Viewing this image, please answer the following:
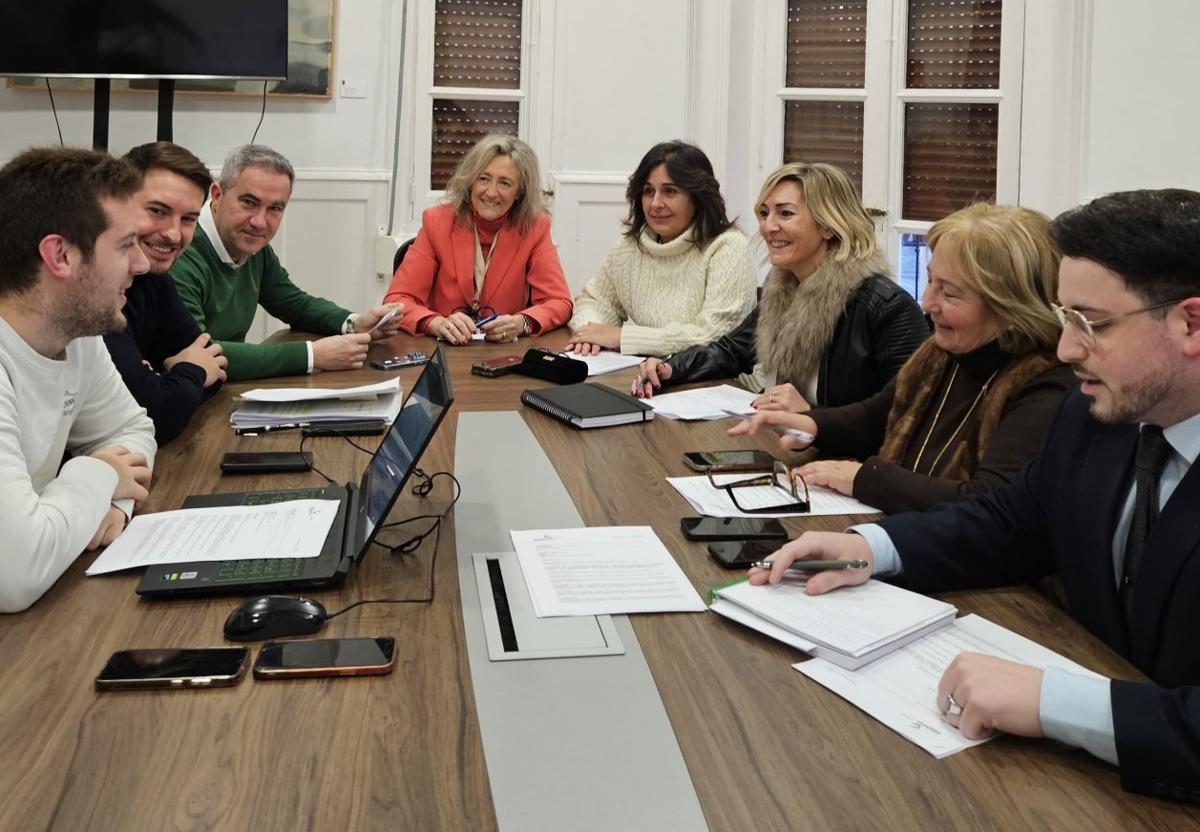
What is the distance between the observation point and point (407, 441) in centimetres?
138

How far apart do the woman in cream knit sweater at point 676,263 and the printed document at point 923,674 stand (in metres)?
2.02

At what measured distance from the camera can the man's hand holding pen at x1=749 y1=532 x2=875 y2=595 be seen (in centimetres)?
133

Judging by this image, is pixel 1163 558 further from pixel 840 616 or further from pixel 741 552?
pixel 741 552

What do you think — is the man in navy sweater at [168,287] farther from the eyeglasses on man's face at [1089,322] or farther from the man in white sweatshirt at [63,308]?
the eyeglasses on man's face at [1089,322]

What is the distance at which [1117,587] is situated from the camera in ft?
4.17

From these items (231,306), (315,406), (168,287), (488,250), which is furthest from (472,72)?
(315,406)

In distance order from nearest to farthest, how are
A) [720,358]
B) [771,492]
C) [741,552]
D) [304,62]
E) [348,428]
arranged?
1. [741,552]
2. [771,492]
3. [348,428]
4. [720,358]
5. [304,62]

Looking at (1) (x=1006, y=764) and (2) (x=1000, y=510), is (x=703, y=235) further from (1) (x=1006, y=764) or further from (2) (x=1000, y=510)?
(1) (x=1006, y=764)

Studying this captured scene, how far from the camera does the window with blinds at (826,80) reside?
4.71 metres

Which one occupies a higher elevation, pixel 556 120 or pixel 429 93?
pixel 429 93

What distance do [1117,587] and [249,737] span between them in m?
0.98

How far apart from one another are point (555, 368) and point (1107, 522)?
1.61m

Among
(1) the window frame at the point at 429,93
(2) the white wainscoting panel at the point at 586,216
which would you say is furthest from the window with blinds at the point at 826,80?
(1) the window frame at the point at 429,93

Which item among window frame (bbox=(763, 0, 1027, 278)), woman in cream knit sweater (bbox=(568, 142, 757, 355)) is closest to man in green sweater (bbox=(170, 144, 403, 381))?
woman in cream knit sweater (bbox=(568, 142, 757, 355))
